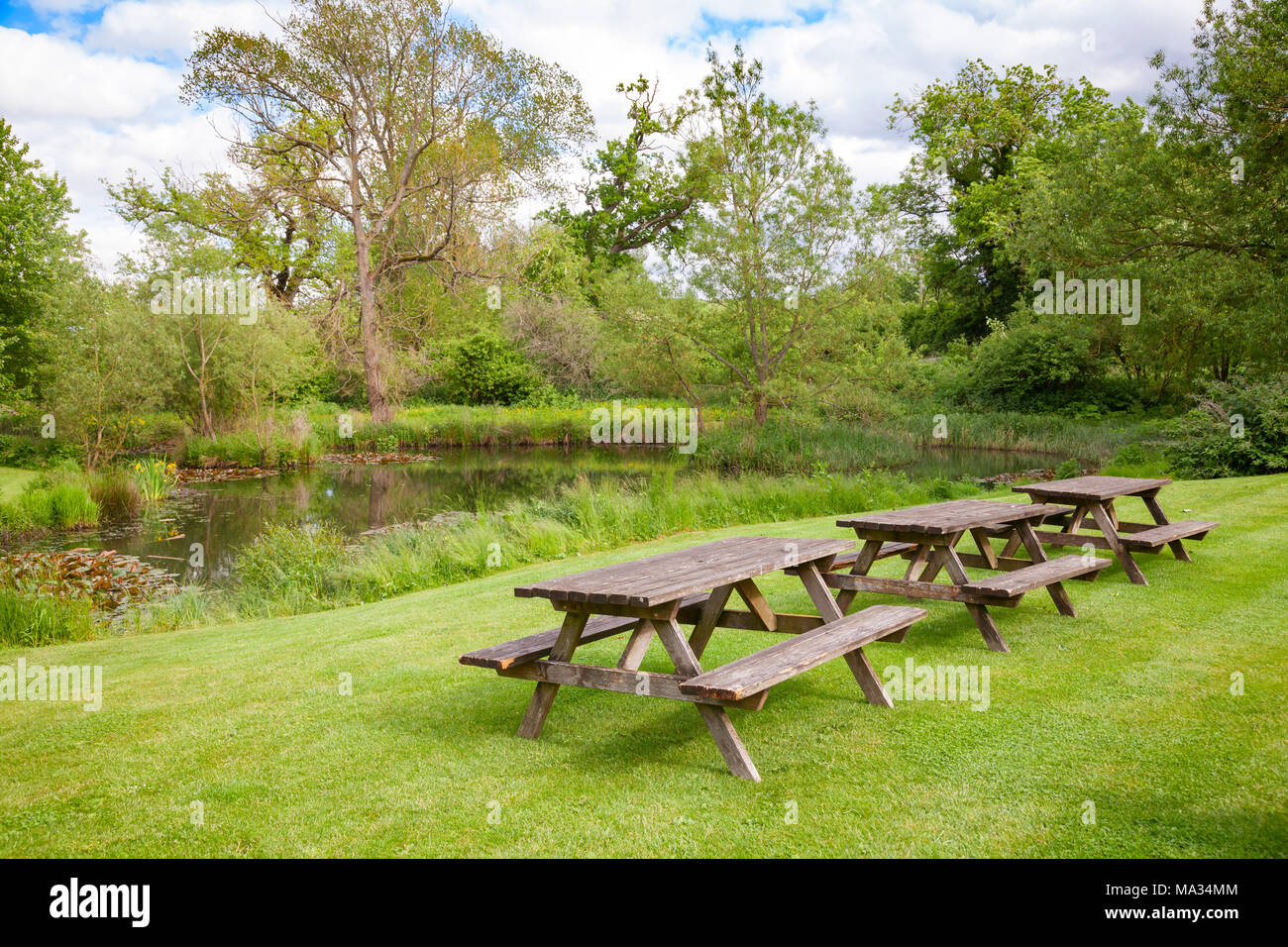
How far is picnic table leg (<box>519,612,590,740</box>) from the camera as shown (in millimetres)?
4199

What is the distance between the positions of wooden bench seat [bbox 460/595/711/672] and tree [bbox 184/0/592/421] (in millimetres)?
25822

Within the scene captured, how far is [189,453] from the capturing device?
2292cm

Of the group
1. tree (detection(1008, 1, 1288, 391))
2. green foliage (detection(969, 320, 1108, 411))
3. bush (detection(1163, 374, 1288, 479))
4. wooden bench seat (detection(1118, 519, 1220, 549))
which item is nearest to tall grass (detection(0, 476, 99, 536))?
wooden bench seat (detection(1118, 519, 1220, 549))

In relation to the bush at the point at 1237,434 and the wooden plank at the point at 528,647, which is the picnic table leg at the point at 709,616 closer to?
the wooden plank at the point at 528,647

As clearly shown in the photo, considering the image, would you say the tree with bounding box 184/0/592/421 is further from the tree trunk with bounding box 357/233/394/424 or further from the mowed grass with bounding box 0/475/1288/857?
the mowed grass with bounding box 0/475/1288/857

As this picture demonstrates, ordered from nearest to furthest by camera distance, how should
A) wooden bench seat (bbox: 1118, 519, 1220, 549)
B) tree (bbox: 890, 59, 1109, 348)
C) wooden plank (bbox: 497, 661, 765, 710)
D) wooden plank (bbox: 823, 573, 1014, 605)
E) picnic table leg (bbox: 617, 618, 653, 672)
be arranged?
wooden plank (bbox: 497, 661, 765, 710) → picnic table leg (bbox: 617, 618, 653, 672) → wooden plank (bbox: 823, 573, 1014, 605) → wooden bench seat (bbox: 1118, 519, 1220, 549) → tree (bbox: 890, 59, 1109, 348)

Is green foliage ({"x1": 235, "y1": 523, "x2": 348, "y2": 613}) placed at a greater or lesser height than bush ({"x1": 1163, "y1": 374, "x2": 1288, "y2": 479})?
lesser

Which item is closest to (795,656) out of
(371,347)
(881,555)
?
(881,555)

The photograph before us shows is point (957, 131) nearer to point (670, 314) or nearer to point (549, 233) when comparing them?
point (549, 233)

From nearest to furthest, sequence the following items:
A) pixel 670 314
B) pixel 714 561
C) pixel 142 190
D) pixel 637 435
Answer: pixel 714 561 → pixel 670 314 → pixel 637 435 → pixel 142 190

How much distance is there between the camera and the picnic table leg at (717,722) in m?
3.82

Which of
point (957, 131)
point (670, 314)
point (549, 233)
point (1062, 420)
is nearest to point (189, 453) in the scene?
point (670, 314)

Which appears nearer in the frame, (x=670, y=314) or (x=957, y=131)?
(x=670, y=314)

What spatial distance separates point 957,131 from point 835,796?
3808 cm
